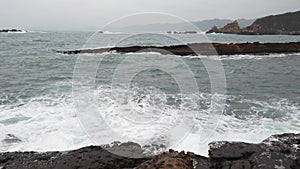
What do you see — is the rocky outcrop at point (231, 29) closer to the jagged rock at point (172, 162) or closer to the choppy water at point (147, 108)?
the choppy water at point (147, 108)

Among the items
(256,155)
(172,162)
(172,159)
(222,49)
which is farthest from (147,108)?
(222,49)

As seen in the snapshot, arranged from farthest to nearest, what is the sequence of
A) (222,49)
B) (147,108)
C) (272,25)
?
(272,25), (222,49), (147,108)

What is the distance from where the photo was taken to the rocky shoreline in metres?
5.05

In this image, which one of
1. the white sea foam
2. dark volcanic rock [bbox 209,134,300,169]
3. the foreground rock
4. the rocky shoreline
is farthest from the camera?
the foreground rock

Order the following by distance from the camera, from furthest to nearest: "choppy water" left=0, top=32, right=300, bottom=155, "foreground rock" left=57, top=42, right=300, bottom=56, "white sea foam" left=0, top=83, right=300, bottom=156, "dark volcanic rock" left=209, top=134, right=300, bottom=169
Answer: "foreground rock" left=57, top=42, right=300, bottom=56
"choppy water" left=0, top=32, right=300, bottom=155
"white sea foam" left=0, top=83, right=300, bottom=156
"dark volcanic rock" left=209, top=134, right=300, bottom=169

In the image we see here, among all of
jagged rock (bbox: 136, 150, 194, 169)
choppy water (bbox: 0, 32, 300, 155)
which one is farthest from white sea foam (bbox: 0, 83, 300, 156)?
jagged rock (bbox: 136, 150, 194, 169)

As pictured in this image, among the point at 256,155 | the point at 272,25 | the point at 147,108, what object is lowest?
the point at 147,108

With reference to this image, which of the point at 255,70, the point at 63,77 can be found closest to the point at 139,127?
the point at 63,77

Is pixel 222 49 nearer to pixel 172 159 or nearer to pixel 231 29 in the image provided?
pixel 172 159

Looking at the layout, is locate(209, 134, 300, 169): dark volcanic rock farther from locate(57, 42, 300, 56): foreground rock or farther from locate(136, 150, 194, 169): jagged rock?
locate(57, 42, 300, 56): foreground rock

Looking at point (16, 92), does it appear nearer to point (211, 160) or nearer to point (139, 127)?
point (139, 127)

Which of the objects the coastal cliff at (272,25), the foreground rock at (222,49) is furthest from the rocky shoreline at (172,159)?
the coastal cliff at (272,25)

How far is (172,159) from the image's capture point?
4.80m

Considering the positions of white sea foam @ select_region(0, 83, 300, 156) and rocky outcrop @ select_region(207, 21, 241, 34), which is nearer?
white sea foam @ select_region(0, 83, 300, 156)
